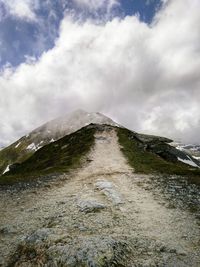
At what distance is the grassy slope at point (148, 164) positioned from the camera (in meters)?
37.3

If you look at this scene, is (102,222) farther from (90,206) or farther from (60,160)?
(60,160)

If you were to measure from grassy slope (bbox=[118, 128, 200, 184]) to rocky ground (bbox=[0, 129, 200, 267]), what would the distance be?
379cm

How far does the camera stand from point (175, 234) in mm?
19047

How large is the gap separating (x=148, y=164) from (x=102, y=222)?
23941mm

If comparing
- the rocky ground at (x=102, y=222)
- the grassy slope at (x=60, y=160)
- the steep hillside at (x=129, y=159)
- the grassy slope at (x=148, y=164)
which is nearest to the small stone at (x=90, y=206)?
the rocky ground at (x=102, y=222)

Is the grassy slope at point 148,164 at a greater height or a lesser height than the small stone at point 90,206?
greater

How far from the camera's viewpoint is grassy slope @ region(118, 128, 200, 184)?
122 ft

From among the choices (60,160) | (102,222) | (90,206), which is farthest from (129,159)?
(102,222)

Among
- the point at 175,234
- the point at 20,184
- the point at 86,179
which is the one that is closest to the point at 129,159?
the point at 86,179

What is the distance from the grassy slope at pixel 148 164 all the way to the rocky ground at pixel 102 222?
12.4ft

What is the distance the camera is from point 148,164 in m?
43.5

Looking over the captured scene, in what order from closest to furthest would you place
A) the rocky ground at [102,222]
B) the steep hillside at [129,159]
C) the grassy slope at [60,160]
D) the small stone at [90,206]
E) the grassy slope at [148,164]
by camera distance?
the rocky ground at [102,222] < the small stone at [90,206] < the grassy slope at [148,164] < the steep hillside at [129,159] < the grassy slope at [60,160]

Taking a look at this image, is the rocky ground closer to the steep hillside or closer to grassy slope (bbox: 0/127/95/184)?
the steep hillside

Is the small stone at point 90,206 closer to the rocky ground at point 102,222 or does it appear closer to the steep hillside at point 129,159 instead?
the rocky ground at point 102,222
